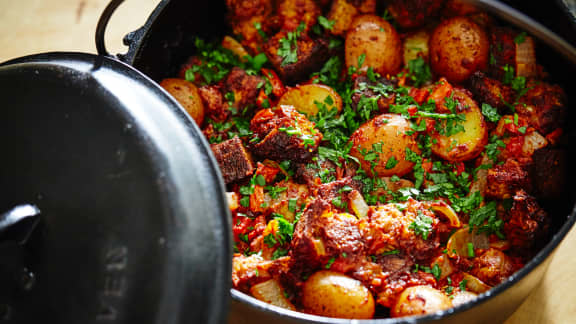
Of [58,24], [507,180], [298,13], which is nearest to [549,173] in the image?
[507,180]


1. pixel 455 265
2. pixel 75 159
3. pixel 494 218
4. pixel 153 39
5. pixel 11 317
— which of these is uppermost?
pixel 153 39

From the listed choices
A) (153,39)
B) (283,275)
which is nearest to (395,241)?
(283,275)

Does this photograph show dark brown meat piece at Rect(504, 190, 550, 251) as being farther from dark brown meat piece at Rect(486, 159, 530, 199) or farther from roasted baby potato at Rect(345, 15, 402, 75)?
roasted baby potato at Rect(345, 15, 402, 75)

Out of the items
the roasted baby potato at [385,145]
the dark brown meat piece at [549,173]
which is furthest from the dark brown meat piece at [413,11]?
the dark brown meat piece at [549,173]

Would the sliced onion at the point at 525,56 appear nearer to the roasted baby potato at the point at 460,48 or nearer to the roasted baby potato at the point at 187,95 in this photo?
the roasted baby potato at the point at 460,48

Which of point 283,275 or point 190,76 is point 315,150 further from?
point 190,76

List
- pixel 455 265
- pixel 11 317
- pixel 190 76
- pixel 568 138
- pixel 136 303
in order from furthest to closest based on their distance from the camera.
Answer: pixel 190 76
pixel 568 138
pixel 455 265
pixel 11 317
pixel 136 303
